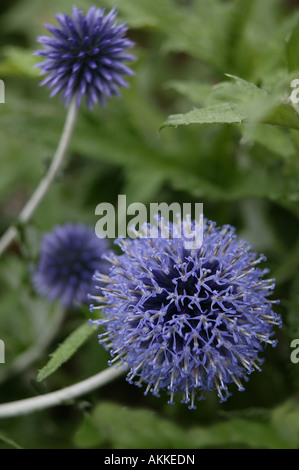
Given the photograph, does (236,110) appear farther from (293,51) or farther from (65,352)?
(65,352)

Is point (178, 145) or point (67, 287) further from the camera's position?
point (178, 145)

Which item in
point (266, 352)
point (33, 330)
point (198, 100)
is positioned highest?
point (198, 100)

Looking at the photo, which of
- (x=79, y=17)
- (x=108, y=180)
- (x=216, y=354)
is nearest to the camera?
(x=216, y=354)

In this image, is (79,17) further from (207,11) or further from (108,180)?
(108,180)

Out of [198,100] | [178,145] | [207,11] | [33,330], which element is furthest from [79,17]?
[33,330]

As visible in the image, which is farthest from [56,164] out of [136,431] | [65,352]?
[136,431]
